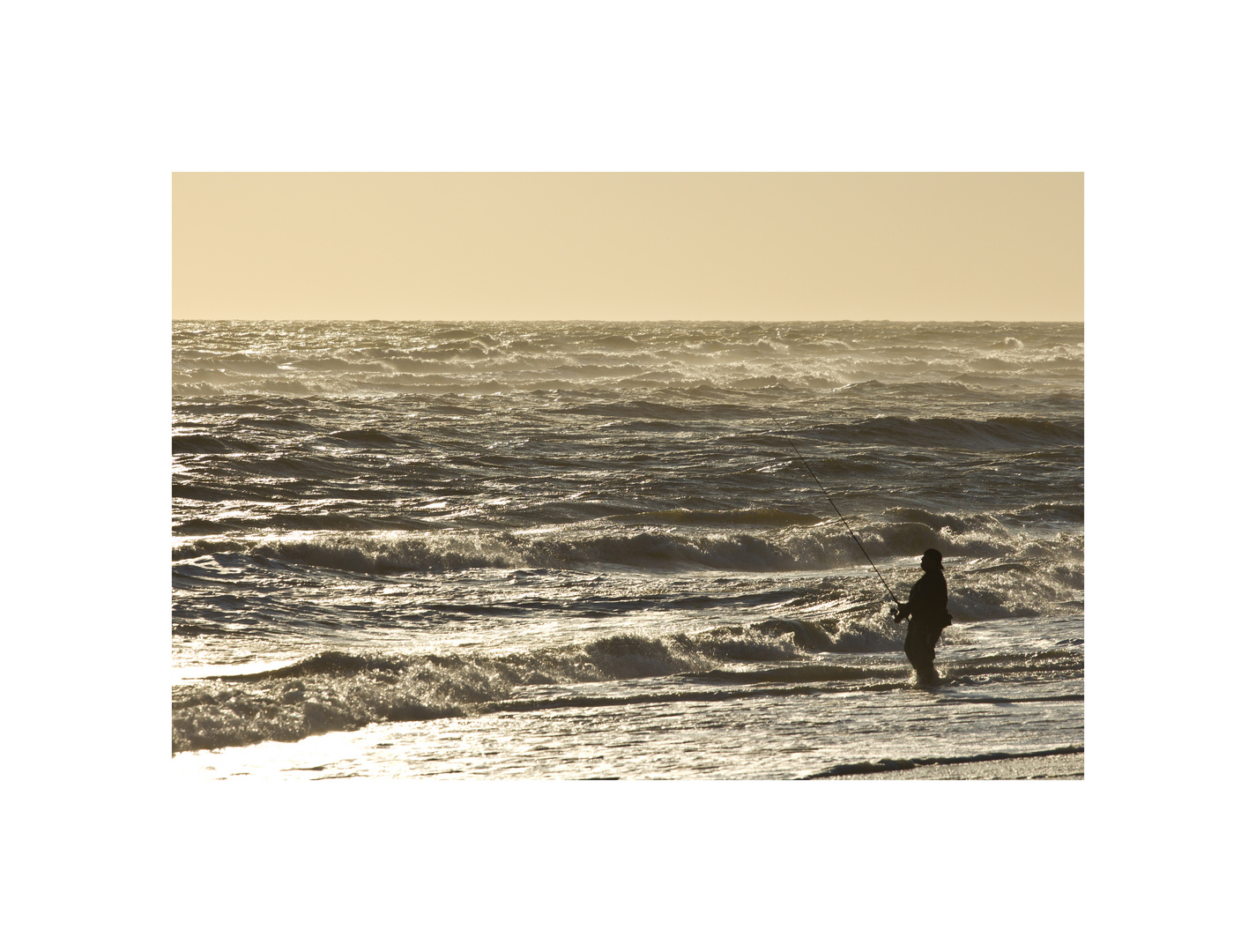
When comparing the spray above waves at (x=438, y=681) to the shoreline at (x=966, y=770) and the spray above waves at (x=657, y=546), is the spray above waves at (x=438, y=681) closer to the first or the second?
the shoreline at (x=966, y=770)

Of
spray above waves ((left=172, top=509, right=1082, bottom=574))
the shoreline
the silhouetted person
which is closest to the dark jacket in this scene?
the silhouetted person

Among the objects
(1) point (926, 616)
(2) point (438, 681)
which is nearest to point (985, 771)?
(1) point (926, 616)

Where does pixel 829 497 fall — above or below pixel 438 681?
above

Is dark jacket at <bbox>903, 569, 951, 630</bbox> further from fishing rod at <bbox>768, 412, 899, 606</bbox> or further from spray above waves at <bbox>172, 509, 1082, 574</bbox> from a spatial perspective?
spray above waves at <bbox>172, 509, 1082, 574</bbox>

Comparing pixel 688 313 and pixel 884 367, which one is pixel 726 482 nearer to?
pixel 884 367

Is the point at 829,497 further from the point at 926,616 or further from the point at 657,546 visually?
the point at 926,616
